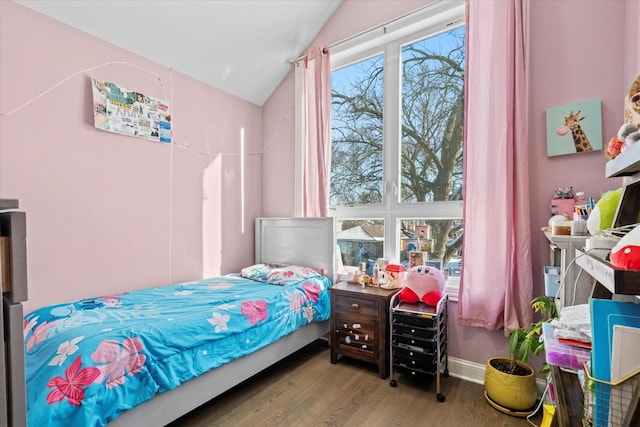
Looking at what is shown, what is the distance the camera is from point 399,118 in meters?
2.73

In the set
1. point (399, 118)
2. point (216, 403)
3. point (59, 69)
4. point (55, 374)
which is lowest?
point (216, 403)

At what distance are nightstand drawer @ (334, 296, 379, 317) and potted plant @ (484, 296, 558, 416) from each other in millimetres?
814

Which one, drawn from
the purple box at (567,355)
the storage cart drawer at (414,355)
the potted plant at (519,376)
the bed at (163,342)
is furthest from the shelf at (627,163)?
the bed at (163,342)

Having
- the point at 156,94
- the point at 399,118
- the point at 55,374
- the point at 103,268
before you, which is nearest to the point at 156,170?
the point at 156,94

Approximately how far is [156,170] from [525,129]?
2842mm

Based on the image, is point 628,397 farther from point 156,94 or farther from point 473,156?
point 156,94

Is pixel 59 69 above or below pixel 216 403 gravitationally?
above

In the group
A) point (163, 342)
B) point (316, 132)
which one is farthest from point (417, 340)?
point (316, 132)

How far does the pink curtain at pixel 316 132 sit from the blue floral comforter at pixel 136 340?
93 cm

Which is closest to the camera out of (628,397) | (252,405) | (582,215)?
(628,397)

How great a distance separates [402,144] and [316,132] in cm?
85

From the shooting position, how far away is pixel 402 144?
273 centimetres

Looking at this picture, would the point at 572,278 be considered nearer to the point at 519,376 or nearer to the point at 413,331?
the point at 519,376

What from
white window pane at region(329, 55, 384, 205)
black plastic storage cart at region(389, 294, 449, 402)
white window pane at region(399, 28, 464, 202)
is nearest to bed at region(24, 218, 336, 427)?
white window pane at region(329, 55, 384, 205)
